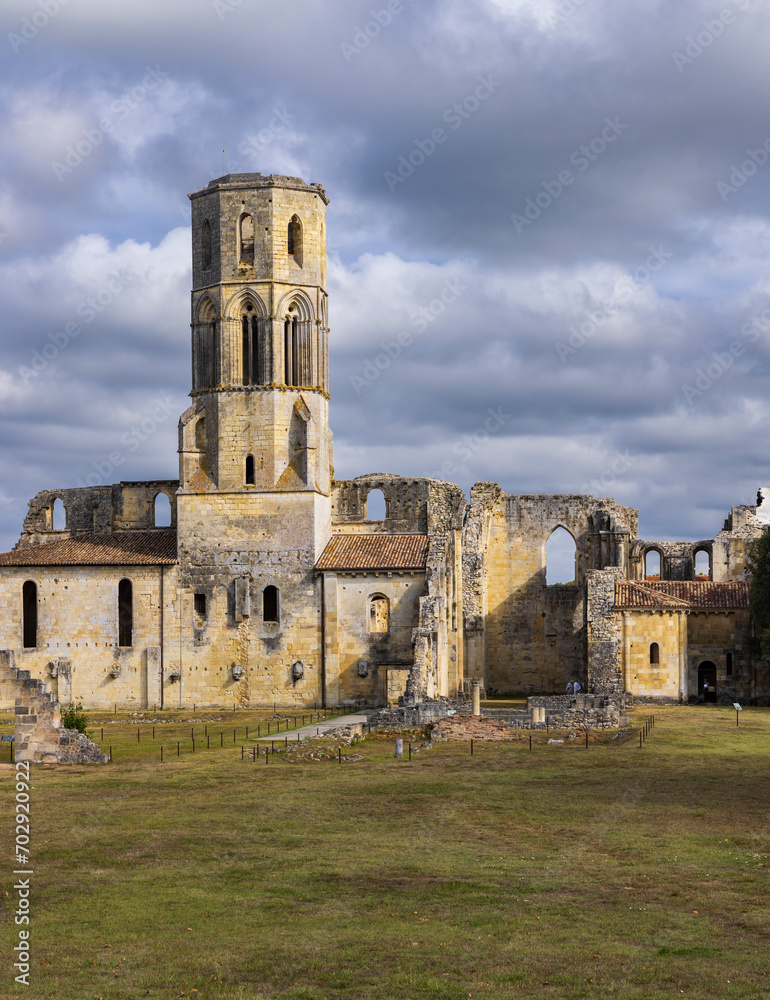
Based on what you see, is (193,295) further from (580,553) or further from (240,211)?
(580,553)

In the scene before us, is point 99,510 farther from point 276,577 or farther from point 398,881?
A: point 398,881

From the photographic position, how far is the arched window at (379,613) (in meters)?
48.5

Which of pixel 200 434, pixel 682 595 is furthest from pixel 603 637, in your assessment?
pixel 200 434

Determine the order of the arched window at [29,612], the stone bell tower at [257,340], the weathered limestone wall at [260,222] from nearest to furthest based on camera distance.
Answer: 1. the arched window at [29,612]
2. the stone bell tower at [257,340]
3. the weathered limestone wall at [260,222]

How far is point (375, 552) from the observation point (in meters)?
49.5

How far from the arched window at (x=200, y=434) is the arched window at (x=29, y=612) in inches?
348

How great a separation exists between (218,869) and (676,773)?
13.7 meters

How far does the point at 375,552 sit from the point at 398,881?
104 ft

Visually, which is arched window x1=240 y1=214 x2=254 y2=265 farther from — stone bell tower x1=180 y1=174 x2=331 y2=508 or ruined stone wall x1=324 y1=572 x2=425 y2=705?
ruined stone wall x1=324 y1=572 x2=425 y2=705

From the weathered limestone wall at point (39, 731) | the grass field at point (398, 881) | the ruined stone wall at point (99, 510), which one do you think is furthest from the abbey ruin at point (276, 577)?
the grass field at point (398, 881)

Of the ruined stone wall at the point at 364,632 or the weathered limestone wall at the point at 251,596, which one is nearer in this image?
the ruined stone wall at the point at 364,632

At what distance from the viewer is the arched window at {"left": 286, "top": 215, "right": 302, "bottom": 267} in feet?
168

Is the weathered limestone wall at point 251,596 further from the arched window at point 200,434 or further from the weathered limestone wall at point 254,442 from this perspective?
the arched window at point 200,434

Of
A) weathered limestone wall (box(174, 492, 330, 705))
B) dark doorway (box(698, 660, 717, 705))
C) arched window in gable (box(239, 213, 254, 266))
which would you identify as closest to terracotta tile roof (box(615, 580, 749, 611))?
dark doorway (box(698, 660, 717, 705))
